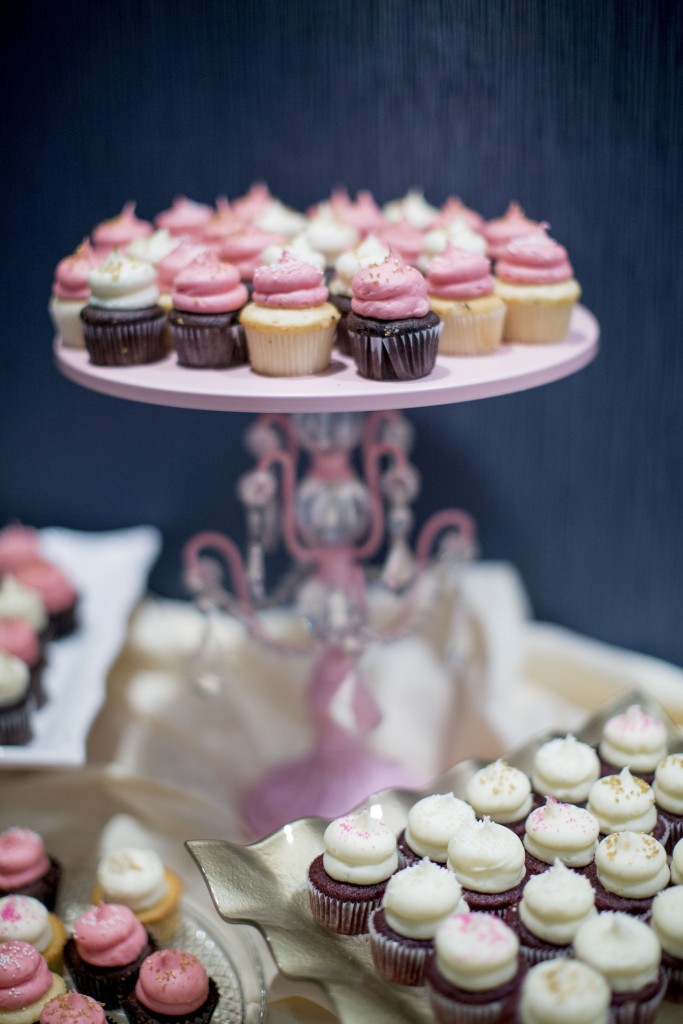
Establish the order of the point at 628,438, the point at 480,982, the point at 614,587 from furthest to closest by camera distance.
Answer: the point at 614,587, the point at 628,438, the point at 480,982

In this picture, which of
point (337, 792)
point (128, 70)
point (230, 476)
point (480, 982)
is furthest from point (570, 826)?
point (128, 70)

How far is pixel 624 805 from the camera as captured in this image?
5.93ft

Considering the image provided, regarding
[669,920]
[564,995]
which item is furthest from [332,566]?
[564,995]

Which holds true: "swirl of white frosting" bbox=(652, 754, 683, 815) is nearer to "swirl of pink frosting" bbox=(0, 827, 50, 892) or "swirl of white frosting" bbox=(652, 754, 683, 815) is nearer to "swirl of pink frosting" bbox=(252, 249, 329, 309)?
"swirl of pink frosting" bbox=(252, 249, 329, 309)

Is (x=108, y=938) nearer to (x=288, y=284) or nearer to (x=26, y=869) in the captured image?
(x=26, y=869)

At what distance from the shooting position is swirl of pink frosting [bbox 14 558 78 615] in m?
2.78

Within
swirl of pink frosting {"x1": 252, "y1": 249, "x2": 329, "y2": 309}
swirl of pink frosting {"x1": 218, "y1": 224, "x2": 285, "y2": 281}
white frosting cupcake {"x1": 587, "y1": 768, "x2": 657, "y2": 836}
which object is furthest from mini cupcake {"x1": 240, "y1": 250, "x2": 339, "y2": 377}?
white frosting cupcake {"x1": 587, "y1": 768, "x2": 657, "y2": 836}

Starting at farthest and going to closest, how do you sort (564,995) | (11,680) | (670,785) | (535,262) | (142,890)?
(11,680) < (535,262) < (142,890) < (670,785) < (564,995)

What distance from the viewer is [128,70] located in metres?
2.68

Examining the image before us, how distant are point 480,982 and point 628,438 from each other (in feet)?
5.42

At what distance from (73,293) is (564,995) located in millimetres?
1593

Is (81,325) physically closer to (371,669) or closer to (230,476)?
(230,476)

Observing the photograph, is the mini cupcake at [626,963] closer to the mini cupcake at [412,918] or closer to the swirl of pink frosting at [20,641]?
the mini cupcake at [412,918]

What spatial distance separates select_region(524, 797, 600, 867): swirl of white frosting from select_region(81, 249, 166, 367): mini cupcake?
1.12m
